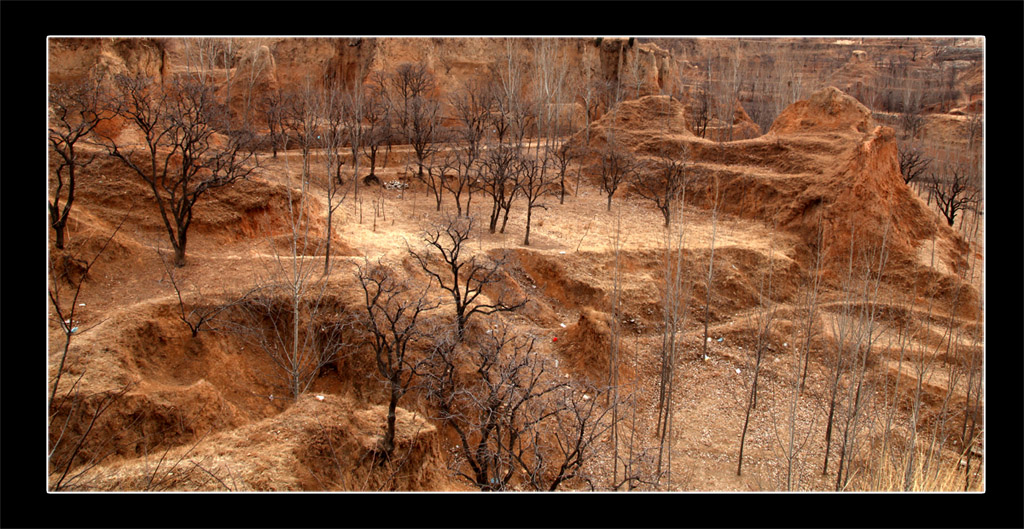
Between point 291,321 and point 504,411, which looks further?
point 291,321

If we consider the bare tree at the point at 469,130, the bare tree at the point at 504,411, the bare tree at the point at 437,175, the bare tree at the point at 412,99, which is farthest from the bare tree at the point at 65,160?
the bare tree at the point at 412,99

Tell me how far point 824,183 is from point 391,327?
45.9 feet

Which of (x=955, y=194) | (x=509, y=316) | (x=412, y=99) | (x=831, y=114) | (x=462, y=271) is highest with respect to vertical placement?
(x=412, y=99)

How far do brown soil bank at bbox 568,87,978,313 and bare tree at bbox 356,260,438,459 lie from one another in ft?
32.9

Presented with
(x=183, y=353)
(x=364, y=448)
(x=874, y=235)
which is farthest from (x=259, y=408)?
(x=874, y=235)

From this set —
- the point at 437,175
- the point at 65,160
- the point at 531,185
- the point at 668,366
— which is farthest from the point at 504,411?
the point at 437,175

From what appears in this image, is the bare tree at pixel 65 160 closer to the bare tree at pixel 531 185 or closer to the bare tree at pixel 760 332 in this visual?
the bare tree at pixel 531 185

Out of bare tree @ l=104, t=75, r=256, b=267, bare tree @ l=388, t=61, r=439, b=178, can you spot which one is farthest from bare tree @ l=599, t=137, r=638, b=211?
bare tree @ l=104, t=75, r=256, b=267

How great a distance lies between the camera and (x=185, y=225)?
40.5ft

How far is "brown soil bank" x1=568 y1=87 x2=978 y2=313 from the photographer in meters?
17.2

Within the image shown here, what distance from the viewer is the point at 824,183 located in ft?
60.4

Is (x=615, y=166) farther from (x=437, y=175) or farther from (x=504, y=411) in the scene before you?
(x=504, y=411)

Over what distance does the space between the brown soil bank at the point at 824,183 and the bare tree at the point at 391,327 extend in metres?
10.0

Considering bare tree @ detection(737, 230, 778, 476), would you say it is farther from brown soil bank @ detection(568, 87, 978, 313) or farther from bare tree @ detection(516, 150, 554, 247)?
bare tree @ detection(516, 150, 554, 247)
